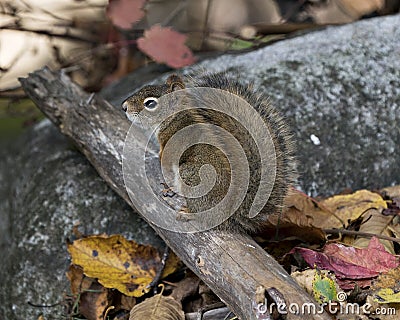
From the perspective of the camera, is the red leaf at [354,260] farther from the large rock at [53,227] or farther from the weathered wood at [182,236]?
the large rock at [53,227]

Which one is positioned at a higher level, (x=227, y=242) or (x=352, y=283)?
(x=227, y=242)

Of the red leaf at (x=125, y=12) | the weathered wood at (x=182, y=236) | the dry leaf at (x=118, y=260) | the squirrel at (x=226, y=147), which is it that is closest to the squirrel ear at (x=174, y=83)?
the squirrel at (x=226, y=147)

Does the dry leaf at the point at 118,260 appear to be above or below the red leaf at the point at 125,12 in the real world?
below

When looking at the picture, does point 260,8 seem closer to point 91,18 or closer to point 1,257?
point 91,18

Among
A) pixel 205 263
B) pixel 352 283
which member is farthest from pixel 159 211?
pixel 352 283

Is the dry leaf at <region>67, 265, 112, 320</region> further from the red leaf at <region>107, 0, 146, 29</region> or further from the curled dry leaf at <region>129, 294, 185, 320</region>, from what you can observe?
the red leaf at <region>107, 0, 146, 29</region>

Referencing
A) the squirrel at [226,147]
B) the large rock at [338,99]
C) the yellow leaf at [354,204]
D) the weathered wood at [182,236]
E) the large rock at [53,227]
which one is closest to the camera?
the weathered wood at [182,236]

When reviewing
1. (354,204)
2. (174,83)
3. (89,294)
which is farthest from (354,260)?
(89,294)
